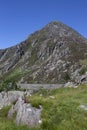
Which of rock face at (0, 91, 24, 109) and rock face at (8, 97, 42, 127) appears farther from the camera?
rock face at (0, 91, 24, 109)

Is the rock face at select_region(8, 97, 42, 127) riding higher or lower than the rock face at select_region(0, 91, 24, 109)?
lower

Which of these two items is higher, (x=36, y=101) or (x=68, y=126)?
(x=36, y=101)

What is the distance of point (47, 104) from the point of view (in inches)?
744

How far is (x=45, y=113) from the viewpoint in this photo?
16.7 meters

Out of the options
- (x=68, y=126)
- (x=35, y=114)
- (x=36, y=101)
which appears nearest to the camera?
(x=68, y=126)

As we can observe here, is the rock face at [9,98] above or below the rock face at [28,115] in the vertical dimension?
above

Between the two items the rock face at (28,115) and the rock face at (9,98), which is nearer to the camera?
the rock face at (28,115)

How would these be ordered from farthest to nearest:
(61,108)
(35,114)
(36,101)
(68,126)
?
(36,101) → (61,108) → (35,114) → (68,126)

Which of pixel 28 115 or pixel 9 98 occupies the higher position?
pixel 9 98

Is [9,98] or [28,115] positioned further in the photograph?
[9,98]

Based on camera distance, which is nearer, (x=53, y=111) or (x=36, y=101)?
(x=53, y=111)

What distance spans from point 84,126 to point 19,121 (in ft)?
12.8

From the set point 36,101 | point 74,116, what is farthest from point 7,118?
point 74,116

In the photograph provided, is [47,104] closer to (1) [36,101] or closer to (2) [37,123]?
(1) [36,101]
